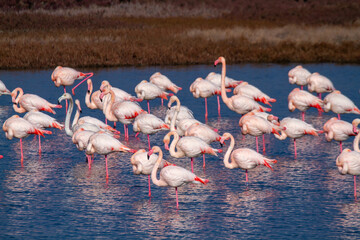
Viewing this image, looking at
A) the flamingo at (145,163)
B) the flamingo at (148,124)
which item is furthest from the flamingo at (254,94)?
the flamingo at (145,163)

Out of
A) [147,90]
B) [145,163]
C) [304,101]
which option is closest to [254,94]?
[304,101]

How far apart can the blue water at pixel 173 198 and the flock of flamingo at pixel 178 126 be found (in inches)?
15.1

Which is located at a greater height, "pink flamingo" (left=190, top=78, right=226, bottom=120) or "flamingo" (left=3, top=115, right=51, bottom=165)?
"pink flamingo" (left=190, top=78, right=226, bottom=120)

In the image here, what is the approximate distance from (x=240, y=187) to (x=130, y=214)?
7.33ft

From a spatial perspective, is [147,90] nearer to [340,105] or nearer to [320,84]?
[320,84]

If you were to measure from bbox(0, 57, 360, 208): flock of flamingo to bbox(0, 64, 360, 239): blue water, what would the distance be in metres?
0.38

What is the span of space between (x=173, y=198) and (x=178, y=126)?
11.1 feet

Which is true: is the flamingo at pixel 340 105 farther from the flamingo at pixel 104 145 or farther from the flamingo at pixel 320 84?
the flamingo at pixel 104 145

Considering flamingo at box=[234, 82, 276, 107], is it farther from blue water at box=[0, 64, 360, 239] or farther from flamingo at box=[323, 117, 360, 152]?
flamingo at box=[323, 117, 360, 152]

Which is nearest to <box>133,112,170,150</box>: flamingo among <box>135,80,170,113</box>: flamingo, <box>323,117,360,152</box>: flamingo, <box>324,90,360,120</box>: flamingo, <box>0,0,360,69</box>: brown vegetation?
<box>323,117,360,152</box>: flamingo

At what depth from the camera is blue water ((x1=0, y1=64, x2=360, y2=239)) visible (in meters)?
8.63

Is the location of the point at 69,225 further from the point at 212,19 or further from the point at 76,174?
the point at 212,19

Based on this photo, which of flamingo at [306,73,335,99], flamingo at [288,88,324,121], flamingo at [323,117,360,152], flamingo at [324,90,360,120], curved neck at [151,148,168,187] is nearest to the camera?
curved neck at [151,148,168,187]

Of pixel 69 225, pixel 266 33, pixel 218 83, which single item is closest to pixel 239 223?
pixel 69 225
